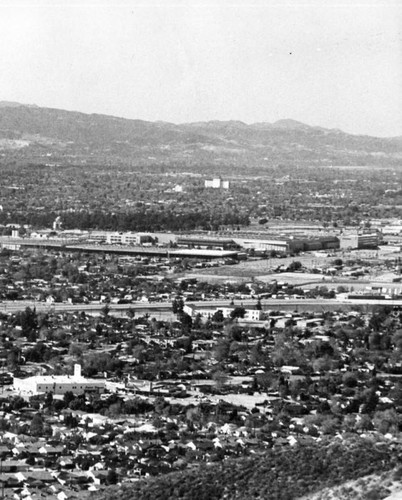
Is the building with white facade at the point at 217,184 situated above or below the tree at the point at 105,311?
above

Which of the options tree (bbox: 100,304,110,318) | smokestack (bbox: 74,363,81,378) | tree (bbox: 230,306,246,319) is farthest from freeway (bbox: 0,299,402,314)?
smokestack (bbox: 74,363,81,378)

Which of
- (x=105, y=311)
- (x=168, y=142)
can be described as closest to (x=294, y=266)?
(x=105, y=311)

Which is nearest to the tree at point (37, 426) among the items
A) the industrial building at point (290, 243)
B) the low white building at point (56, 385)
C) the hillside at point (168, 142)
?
the low white building at point (56, 385)

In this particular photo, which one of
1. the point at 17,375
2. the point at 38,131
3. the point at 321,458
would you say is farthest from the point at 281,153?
the point at 321,458

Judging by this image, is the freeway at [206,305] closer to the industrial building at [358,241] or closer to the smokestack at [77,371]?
the smokestack at [77,371]

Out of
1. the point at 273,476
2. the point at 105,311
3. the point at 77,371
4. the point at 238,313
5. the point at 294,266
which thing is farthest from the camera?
the point at 294,266

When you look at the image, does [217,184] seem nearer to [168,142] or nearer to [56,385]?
[168,142]
